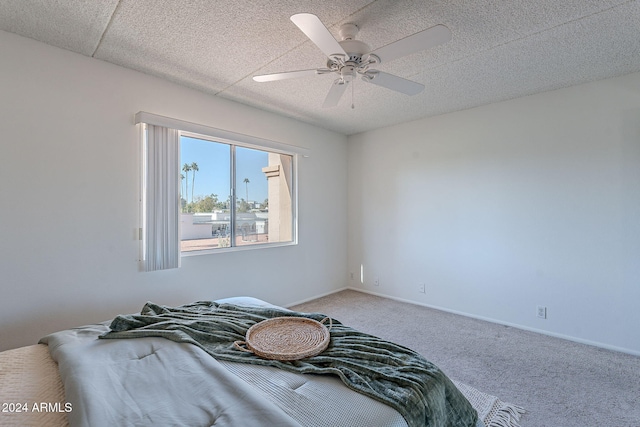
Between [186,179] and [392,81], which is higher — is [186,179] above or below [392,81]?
below

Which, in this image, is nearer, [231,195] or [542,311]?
[542,311]

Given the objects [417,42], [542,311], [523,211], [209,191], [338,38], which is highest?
[338,38]

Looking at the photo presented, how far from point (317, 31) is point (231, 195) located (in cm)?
226

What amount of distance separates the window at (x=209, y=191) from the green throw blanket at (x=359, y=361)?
3.77 ft

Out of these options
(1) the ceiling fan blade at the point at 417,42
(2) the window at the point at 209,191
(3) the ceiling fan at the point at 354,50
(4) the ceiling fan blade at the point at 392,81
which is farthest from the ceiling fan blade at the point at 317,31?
(2) the window at the point at 209,191

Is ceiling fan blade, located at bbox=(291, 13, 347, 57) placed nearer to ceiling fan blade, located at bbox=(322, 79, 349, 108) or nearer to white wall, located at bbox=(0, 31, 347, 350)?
ceiling fan blade, located at bbox=(322, 79, 349, 108)

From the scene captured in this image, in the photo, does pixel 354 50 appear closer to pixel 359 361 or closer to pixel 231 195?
pixel 359 361

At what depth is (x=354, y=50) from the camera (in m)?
1.81

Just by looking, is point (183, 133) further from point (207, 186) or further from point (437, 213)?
point (437, 213)

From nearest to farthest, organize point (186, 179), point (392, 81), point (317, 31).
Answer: point (317, 31) < point (392, 81) < point (186, 179)

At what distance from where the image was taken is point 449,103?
11.0 ft

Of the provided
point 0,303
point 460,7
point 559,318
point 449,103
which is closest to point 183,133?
point 0,303

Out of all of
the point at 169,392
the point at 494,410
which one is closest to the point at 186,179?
the point at 169,392

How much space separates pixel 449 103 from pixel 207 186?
2.85m
